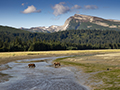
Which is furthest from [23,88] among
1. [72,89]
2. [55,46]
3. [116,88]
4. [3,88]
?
[55,46]

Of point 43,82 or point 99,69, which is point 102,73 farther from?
point 43,82

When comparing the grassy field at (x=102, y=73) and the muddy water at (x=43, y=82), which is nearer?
the grassy field at (x=102, y=73)

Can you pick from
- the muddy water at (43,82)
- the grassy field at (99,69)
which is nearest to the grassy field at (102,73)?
the grassy field at (99,69)

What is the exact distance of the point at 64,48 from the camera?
7657 inches

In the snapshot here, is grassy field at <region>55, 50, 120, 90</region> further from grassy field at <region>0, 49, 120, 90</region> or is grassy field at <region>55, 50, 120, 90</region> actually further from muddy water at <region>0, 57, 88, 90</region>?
muddy water at <region>0, 57, 88, 90</region>

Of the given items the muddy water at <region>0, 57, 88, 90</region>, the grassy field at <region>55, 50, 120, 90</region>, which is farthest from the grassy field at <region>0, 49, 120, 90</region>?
the muddy water at <region>0, 57, 88, 90</region>

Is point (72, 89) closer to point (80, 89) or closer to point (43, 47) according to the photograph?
point (80, 89)

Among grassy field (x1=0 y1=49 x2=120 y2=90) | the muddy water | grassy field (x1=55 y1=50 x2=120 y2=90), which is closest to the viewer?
grassy field (x1=55 y1=50 x2=120 y2=90)

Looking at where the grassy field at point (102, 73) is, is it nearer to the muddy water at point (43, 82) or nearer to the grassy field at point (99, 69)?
the grassy field at point (99, 69)

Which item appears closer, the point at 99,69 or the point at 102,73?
the point at 102,73

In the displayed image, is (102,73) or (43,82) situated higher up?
(102,73)

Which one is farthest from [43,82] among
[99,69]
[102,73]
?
[99,69]

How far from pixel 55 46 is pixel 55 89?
165 meters

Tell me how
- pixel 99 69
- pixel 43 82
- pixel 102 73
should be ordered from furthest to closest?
1. pixel 99 69
2. pixel 102 73
3. pixel 43 82
